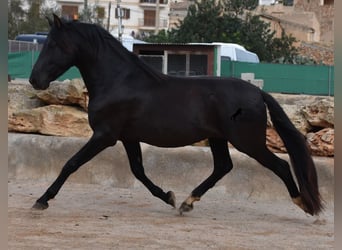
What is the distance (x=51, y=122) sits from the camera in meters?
8.15

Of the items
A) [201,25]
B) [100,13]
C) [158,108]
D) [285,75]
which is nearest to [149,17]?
[100,13]

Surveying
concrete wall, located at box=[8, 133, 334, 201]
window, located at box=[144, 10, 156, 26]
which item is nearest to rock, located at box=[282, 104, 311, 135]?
concrete wall, located at box=[8, 133, 334, 201]

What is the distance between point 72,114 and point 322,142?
125 inches

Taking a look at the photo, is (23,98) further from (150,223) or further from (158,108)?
(150,223)

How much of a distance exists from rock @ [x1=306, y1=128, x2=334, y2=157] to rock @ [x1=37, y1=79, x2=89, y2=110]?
299 centimetres

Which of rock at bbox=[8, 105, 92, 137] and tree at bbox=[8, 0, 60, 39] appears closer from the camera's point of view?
rock at bbox=[8, 105, 92, 137]

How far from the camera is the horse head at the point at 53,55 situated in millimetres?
5770

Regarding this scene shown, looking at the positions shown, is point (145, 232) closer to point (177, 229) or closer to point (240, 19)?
point (177, 229)

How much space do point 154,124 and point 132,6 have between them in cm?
6872

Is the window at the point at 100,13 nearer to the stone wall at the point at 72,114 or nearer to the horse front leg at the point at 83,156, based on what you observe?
the stone wall at the point at 72,114

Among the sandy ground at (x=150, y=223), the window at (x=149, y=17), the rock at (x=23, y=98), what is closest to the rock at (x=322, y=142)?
the sandy ground at (x=150, y=223)

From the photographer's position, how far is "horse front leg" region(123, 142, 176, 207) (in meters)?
6.15

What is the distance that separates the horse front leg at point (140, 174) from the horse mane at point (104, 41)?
2.61 feet

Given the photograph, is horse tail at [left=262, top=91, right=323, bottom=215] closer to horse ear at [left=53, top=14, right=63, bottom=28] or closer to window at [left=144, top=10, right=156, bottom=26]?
horse ear at [left=53, top=14, right=63, bottom=28]
